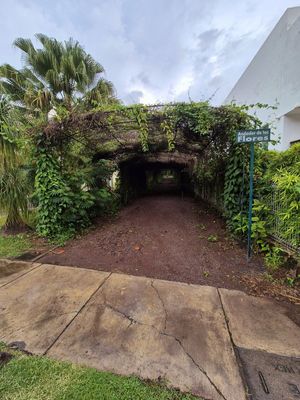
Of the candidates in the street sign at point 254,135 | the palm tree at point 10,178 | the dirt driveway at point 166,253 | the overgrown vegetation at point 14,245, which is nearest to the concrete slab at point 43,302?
the dirt driveway at point 166,253

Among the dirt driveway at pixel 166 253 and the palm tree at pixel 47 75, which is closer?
the dirt driveway at pixel 166 253

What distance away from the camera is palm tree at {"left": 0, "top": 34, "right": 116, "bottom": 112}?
7.00 metres

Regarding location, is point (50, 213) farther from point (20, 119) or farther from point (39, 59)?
point (39, 59)

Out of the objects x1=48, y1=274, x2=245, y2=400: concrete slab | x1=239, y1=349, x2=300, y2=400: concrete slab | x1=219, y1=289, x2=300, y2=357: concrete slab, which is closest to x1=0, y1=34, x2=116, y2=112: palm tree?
x1=48, y1=274, x2=245, y2=400: concrete slab

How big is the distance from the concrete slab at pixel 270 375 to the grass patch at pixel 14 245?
397 cm

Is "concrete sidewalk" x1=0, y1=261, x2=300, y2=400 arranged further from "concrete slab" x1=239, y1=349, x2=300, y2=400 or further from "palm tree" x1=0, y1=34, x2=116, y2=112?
"palm tree" x1=0, y1=34, x2=116, y2=112

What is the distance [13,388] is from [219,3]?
8.68 metres

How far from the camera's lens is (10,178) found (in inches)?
186

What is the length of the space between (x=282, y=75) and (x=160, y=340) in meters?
7.48

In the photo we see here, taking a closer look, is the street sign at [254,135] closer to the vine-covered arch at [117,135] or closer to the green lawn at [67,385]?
the vine-covered arch at [117,135]

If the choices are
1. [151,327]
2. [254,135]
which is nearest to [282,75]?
[254,135]

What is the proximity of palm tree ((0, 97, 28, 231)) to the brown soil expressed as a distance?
1.75 m

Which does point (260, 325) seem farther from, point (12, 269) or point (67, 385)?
point (12, 269)

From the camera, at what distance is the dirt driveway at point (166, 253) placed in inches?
128
